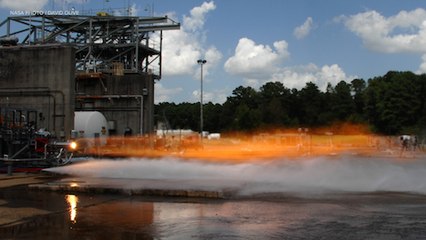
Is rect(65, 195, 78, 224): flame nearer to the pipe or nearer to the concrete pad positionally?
the concrete pad

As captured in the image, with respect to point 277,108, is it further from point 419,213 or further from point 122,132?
point 419,213

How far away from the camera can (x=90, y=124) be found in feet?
130

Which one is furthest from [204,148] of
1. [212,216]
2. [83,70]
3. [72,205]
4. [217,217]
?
[217,217]

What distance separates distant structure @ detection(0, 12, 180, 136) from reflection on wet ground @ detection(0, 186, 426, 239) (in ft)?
59.8

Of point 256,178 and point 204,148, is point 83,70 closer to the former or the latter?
point 204,148

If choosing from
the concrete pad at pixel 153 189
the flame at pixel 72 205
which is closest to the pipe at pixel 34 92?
the concrete pad at pixel 153 189

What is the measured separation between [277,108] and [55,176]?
110 meters

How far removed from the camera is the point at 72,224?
9094 millimetres

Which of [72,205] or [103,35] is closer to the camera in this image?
[72,205]

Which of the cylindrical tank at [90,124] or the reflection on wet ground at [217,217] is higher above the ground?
the cylindrical tank at [90,124]

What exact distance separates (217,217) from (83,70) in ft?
152

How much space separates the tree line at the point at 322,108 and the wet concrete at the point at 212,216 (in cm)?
6725

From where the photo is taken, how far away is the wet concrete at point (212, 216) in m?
8.27

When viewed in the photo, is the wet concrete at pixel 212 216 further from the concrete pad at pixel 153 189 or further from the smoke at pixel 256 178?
the smoke at pixel 256 178
